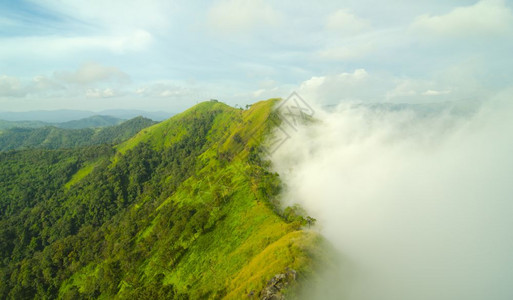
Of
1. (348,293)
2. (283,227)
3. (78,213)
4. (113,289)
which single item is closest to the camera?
(348,293)

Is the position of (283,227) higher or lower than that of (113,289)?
higher

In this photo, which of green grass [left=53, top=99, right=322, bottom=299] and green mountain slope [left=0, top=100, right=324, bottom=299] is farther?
green mountain slope [left=0, top=100, right=324, bottom=299]

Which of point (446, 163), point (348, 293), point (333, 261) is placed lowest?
point (348, 293)

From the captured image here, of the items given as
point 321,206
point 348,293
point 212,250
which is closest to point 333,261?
point 348,293

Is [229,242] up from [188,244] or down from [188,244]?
up

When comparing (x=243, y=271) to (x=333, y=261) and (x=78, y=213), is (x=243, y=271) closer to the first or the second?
(x=333, y=261)

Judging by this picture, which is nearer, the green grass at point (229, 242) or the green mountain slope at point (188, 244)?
the green grass at point (229, 242)

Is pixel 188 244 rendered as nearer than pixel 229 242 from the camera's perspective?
No

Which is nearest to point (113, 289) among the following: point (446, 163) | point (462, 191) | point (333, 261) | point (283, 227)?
point (283, 227)

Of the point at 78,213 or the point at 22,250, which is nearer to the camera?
the point at 22,250

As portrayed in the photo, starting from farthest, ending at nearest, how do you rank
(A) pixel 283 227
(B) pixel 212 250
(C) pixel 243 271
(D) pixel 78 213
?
(D) pixel 78 213, (B) pixel 212 250, (A) pixel 283 227, (C) pixel 243 271
